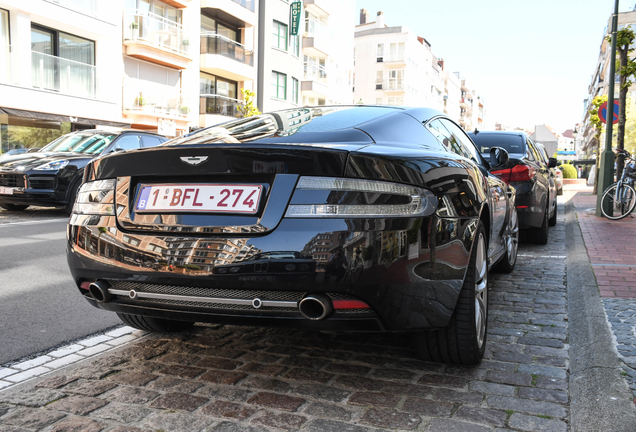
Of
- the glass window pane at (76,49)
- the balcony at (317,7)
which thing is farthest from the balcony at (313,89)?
the glass window pane at (76,49)

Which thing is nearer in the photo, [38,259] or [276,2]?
[38,259]

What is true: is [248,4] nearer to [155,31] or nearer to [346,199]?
[155,31]

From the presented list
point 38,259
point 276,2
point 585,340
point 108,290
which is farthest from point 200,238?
point 276,2

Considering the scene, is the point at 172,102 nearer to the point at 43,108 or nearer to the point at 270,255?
the point at 43,108

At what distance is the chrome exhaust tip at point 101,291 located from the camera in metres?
2.88

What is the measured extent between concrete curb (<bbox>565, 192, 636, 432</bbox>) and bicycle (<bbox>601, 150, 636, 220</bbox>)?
22.8 ft

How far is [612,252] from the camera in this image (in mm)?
7156

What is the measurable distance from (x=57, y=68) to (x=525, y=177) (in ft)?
69.1

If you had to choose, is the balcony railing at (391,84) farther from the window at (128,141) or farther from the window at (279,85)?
the window at (128,141)

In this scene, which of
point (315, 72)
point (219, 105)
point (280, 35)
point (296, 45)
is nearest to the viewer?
point (219, 105)

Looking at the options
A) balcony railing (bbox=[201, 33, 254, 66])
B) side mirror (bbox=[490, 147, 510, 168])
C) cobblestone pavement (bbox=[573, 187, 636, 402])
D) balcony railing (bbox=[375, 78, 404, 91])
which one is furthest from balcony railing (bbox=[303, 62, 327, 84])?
side mirror (bbox=[490, 147, 510, 168])

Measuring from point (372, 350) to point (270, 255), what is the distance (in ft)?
4.35

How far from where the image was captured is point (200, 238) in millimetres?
2639

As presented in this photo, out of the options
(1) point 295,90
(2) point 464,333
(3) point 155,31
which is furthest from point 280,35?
(2) point 464,333
